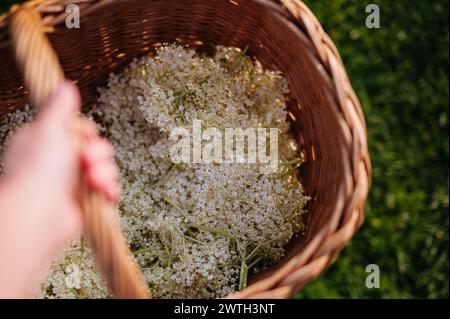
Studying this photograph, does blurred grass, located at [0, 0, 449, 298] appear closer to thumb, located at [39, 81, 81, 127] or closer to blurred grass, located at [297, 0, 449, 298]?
blurred grass, located at [297, 0, 449, 298]

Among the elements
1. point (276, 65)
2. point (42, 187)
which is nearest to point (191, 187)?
point (276, 65)

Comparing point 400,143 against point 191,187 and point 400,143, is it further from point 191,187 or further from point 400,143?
point 191,187

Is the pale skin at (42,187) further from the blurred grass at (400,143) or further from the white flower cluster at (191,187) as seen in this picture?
the blurred grass at (400,143)

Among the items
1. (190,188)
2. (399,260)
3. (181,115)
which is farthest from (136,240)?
(399,260)

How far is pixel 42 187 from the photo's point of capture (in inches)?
27.2

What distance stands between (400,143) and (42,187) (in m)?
1.08

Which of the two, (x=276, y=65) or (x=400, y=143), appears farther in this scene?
(x=400, y=143)

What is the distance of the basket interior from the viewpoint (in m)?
0.91

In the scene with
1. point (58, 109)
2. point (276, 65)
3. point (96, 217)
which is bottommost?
point (96, 217)

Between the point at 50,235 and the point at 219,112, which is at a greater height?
the point at 219,112

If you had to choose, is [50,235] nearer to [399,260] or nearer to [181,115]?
[181,115]

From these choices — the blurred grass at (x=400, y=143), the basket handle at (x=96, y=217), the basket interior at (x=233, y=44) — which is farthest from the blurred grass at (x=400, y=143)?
the basket handle at (x=96, y=217)

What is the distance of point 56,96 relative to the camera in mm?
697

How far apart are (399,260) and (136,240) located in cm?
76
